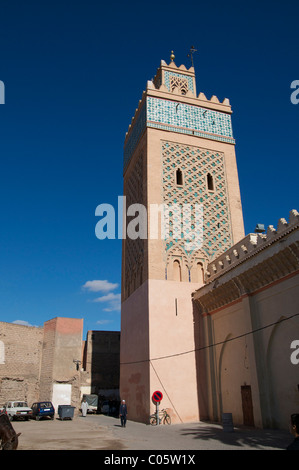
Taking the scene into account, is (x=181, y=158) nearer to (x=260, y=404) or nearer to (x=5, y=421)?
(x=260, y=404)

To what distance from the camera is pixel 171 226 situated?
15078 mm

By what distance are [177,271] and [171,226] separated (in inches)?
69.4

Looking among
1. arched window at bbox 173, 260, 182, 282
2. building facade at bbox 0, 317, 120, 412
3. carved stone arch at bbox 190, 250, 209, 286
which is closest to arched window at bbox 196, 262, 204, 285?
carved stone arch at bbox 190, 250, 209, 286

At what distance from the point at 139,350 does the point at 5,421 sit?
9501 mm

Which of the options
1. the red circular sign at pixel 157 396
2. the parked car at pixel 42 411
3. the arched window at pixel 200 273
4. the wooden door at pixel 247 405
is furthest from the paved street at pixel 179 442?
the parked car at pixel 42 411

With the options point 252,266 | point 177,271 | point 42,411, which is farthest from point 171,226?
point 42,411

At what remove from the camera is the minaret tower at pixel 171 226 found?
44.0 feet

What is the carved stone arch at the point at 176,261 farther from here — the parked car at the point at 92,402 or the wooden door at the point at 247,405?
the parked car at the point at 92,402

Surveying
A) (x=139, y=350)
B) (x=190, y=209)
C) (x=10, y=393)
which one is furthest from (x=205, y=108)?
(x=10, y=393)

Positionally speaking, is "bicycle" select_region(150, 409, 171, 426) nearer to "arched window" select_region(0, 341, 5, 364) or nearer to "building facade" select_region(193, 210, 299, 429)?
"building facade" select_region(193, 210, 299, 429)

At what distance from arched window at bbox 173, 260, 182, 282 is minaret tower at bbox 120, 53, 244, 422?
0.04 m

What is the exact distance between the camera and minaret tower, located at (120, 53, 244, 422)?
44.0 ft

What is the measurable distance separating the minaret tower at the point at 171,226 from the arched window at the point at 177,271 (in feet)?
0.12

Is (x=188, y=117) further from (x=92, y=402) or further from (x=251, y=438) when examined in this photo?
(x=92, y=402)
